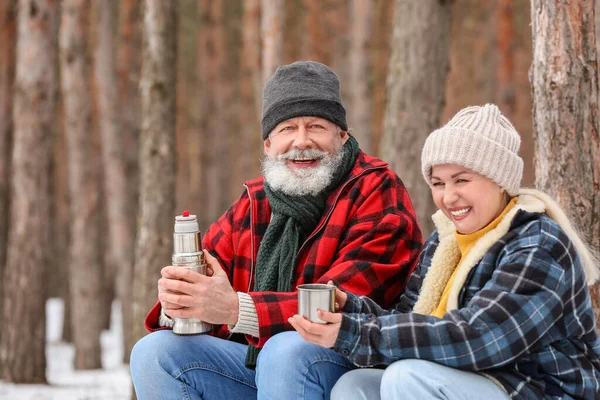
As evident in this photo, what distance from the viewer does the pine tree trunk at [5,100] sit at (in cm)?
698

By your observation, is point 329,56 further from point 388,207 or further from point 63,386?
point 388,207

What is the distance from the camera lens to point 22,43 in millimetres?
6195

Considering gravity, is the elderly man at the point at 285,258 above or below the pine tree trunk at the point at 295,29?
below

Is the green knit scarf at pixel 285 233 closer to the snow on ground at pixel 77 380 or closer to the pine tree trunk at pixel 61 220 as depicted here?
the snow on ground at pixel 77 380

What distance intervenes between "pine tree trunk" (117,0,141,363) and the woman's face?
216 inches

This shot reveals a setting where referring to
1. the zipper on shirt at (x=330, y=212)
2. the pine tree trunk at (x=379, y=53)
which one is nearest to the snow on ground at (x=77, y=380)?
the zipper on shirt at (x=330, y=212)

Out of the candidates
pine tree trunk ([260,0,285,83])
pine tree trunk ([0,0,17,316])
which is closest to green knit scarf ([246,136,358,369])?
pine tree trunk ([260,0,285,83])

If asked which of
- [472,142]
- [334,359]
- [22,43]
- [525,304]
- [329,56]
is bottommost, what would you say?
[334,359]

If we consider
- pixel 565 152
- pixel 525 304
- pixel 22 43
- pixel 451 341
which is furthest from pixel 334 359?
pixel 22 43

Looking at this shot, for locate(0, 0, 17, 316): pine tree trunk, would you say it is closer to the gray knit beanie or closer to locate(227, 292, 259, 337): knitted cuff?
the gray knit beanie

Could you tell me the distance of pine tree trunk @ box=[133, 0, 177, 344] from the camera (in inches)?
205

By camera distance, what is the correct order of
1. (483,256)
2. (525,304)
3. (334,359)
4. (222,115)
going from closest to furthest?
(525,304) < (483,256) < (334,359) < (222,115)

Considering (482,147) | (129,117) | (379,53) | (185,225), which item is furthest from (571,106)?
(379,53)

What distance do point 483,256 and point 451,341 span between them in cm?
28
